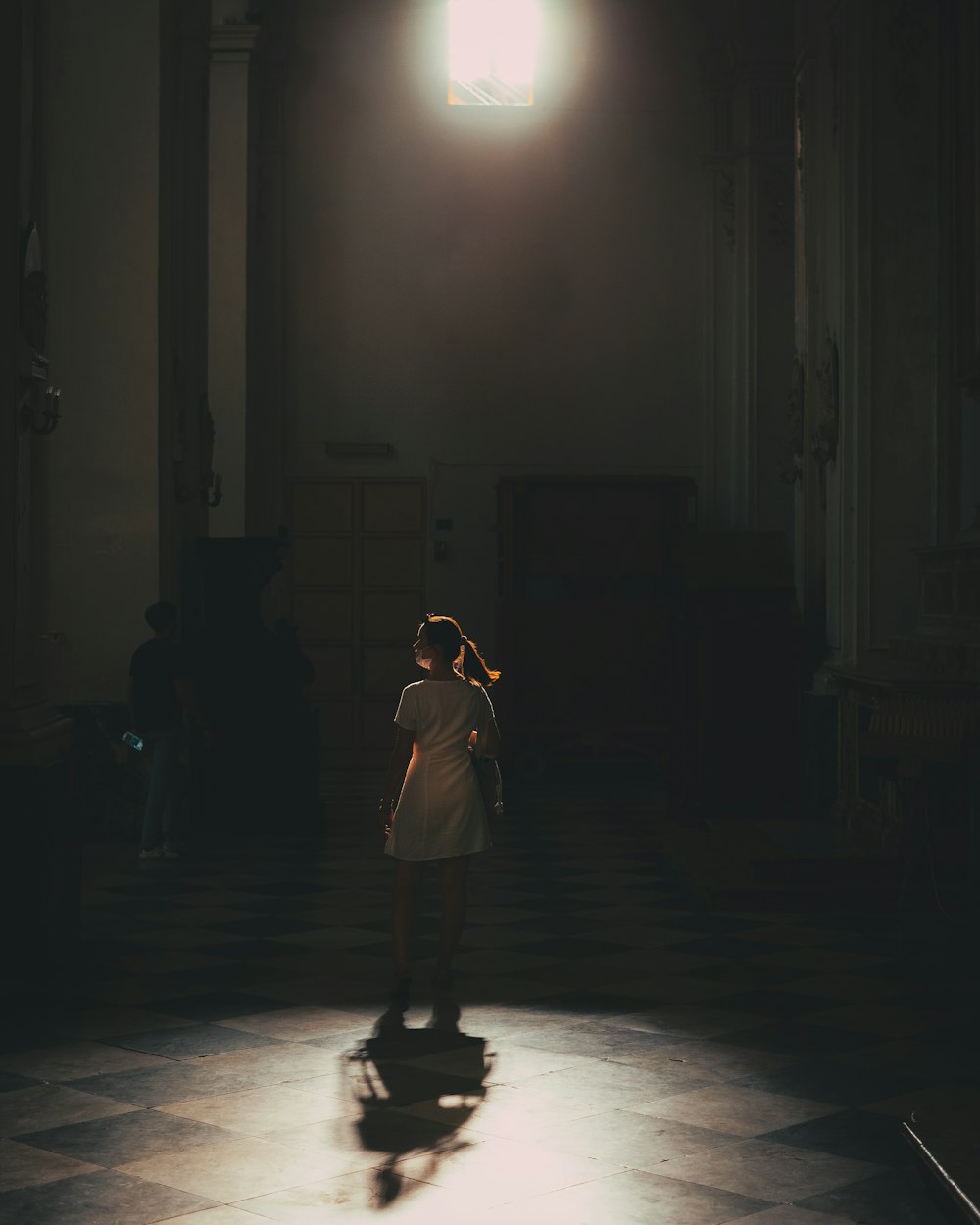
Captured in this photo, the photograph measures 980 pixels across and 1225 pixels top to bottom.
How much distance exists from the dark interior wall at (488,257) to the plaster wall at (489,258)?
0.02 meters

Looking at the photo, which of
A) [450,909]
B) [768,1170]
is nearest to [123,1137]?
[768,1170]

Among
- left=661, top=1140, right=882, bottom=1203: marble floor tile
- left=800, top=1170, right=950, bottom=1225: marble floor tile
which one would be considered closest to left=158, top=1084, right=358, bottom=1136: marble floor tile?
left=661, top=1140, right=882, bottom=1203: marble floor tile

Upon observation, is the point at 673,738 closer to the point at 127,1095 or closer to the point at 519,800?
the point at 519,800

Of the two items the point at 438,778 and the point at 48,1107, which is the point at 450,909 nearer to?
the point at 438,778

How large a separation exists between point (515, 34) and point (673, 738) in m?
9.68

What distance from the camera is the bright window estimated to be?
63.4 ft

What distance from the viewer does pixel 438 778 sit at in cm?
689

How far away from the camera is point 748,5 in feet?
59.8

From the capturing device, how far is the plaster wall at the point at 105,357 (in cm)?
1195

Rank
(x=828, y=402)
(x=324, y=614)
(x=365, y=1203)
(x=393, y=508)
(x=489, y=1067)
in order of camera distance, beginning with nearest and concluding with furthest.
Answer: (x=365, y=1203), (x=489, y=1067), (x=828, y=402), (x=324, y=614), (x=393, y=508)

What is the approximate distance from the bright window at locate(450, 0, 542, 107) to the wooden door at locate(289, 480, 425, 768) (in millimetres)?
4563

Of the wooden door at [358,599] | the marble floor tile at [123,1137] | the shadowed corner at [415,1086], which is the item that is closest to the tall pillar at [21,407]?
the shadowed corner at [415,1086]

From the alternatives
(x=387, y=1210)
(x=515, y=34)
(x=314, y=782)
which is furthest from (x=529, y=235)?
(x=387, y=1210)

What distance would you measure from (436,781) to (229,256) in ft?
39.4
